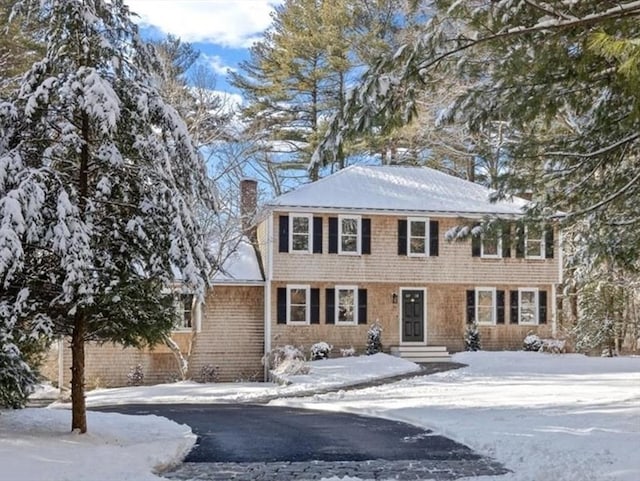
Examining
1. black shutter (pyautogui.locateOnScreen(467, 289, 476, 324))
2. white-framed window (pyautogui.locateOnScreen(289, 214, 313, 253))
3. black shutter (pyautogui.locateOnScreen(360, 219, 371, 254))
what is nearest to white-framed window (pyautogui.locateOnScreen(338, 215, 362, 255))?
black shutter (pyautogui.locateOnScreen(360, 219, 371, 254))

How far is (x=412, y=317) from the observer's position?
2588cm

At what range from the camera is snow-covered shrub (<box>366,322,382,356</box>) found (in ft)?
81.3

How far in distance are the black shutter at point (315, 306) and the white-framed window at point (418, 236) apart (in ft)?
12.3

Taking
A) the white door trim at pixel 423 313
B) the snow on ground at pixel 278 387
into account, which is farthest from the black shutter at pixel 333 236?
the snow on ground at pixel 278 387

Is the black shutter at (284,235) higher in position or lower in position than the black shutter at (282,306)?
higher

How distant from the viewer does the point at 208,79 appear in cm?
2680

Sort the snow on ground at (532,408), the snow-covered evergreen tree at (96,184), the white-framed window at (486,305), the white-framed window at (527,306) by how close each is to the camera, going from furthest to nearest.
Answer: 1. the white-framed window at (527,306)
2. the white-framed window at (486,305)
3. the snow-covered evergreen tree at (96,184)
4. the snow on ground at (532,408)

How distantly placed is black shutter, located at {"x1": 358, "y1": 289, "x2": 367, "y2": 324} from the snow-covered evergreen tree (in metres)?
16.2

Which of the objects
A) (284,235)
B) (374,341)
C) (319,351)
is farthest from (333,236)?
(319,351)

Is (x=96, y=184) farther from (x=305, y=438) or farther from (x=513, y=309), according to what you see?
(x=513, y=309)

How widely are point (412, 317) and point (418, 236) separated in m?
2.93

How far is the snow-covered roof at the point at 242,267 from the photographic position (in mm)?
24922

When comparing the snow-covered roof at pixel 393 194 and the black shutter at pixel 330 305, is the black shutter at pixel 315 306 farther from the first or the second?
the snow-covered roof at pixel 393 194

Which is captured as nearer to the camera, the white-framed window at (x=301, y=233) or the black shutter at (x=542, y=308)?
the white-framed window at (x=301, y=233)
